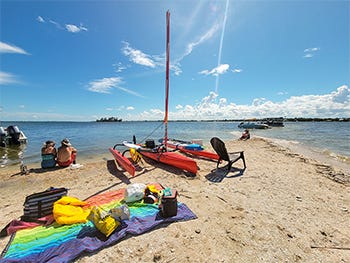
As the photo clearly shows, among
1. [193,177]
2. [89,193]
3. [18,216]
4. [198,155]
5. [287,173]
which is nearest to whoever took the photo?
[18,216]

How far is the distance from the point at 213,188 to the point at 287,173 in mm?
3442

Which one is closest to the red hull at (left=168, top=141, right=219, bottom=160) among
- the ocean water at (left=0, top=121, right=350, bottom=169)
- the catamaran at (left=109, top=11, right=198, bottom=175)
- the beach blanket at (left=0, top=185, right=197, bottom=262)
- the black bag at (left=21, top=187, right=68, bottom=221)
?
the ocean water at (left=0, top=121, right=350, bottom=169)

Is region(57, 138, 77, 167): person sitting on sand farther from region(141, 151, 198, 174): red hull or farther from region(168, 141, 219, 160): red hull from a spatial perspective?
region(168, 141, 219, 160): red hull

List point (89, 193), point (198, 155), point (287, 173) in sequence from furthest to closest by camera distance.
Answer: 1. point (198, 155)
2. point (287, 173)
3. point (89, 193)

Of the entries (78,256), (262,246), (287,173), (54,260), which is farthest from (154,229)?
(287,173)

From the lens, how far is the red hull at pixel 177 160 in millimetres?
6031

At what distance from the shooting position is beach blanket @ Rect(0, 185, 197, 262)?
235cm

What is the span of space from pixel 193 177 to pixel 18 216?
4.54m

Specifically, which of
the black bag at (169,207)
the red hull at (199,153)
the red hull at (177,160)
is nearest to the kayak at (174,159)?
the red hull at (177,160)

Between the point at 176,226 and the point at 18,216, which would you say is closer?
the point at 176,226

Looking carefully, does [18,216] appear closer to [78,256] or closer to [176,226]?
[78,256]

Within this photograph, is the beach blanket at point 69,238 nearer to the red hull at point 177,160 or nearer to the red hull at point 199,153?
the red hull at point 177,160

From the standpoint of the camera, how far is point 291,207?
3.83m

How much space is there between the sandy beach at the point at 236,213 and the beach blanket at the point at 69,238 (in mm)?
126
